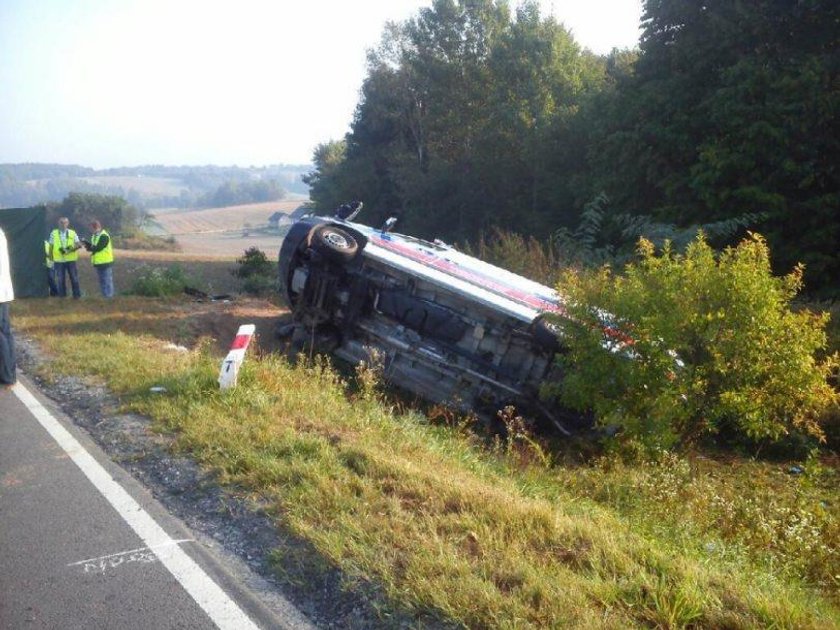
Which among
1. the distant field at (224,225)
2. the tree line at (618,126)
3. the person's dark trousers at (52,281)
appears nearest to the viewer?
the person's dark trousers at (52,281)

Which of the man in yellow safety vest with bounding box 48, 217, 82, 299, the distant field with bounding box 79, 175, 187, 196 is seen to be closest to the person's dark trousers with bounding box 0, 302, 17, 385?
the man in yellow safety vest with bounding box 48, 217, 82, 299

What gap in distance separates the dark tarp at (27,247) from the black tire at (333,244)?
300 inches

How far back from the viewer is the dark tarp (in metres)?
14.4

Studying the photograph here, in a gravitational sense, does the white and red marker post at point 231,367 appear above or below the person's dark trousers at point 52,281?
above

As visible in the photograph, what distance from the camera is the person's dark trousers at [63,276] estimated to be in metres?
14.4

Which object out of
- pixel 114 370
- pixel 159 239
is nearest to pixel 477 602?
pixel 114 370

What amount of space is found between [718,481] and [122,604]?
530 centimetres

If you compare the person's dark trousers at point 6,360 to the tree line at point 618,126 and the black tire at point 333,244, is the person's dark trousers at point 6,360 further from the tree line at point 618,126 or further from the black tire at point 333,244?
the tree line at point 618,126

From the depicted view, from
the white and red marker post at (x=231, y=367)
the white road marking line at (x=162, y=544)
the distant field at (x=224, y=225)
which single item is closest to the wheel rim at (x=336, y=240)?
the white and red marker post at (x=231, y=367)

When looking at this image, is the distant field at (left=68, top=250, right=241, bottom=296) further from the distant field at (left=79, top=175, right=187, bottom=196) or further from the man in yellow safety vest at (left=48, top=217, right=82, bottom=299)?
the distant field at (left=79, top=175, right=187, bottom=196)

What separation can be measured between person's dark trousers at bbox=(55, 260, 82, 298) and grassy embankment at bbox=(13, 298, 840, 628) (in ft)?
22.6

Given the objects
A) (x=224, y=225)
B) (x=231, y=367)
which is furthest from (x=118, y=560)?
(x=224, y=225)

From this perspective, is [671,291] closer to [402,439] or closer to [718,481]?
[718,481]

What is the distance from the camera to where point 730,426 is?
26.7ft
